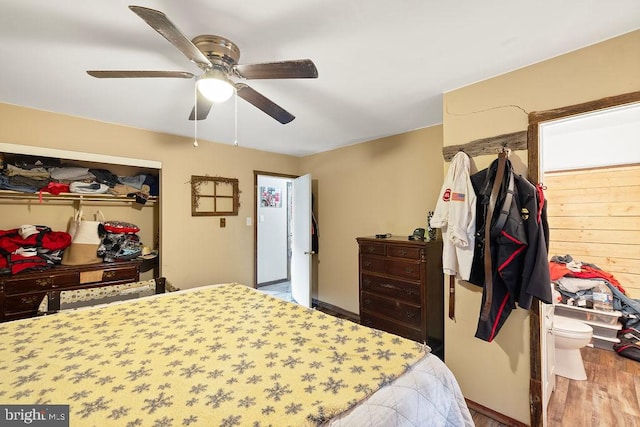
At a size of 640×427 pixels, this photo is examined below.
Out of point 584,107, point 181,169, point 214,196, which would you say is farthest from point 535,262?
point 181,169

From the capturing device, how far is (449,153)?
2.09 m

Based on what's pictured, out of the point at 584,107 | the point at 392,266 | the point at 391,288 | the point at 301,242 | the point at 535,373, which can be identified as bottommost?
the point at 535,373

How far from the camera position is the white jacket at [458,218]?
1825mm

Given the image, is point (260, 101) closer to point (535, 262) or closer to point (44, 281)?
point (535, 262)

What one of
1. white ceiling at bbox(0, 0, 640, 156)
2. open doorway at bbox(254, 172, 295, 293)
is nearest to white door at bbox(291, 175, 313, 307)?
open doorway at bbox(254, 172, 295, 293)

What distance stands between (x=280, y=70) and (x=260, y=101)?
1.36ft

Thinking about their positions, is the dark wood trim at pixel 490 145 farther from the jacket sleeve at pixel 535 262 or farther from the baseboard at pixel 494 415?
the baseboard at pixel 494 415

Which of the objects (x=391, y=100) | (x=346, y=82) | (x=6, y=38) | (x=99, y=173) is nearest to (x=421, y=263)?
(x=391, y=100)

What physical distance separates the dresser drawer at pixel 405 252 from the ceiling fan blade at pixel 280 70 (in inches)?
68.8

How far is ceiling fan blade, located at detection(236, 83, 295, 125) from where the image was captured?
160 centimetres

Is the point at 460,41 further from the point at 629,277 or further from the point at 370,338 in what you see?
the point at 629,277

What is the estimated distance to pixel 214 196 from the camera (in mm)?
3518

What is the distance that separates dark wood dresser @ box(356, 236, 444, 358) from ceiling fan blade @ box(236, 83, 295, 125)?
1.54m

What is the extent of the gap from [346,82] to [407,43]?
1.75 feet
